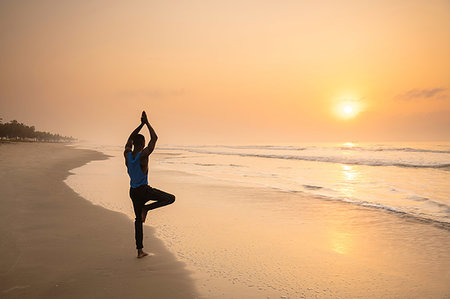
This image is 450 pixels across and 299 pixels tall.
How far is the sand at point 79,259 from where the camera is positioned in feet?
14.5

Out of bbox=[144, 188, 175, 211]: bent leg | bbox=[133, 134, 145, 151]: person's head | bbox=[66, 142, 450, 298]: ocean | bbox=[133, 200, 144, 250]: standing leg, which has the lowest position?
bbox=[66, 142, 450, 298]: ocean

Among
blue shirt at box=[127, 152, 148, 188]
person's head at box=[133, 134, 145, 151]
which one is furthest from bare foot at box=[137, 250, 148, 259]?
person's head at box=[133, 134, 145, 151]

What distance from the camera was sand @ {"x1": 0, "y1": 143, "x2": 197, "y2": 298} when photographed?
442 centimetres

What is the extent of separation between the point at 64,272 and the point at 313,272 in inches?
176

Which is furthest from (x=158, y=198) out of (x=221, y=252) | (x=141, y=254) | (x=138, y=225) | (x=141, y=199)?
(x=221, y=252)

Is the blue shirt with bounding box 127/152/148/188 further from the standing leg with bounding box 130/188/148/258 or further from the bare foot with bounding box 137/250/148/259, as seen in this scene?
the bare foot with bounding box 137/250/148/259

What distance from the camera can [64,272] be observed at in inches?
197

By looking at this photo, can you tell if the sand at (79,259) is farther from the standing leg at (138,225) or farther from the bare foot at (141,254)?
the standing leg at (138,225)

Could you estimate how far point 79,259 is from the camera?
5621 mm

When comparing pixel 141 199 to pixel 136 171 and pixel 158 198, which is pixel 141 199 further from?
pixel 136 171

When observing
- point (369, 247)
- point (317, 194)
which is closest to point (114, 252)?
point (369, 247)

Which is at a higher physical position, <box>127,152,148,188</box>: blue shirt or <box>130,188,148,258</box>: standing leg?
<box>127,152,148,188</box>: blue shirt

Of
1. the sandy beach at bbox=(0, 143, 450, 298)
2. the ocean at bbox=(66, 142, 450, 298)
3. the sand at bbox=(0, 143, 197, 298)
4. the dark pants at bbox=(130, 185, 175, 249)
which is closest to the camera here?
the sand at bbox=(0, 143, 197, 298)

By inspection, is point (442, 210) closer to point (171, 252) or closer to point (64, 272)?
point (171, 252)
